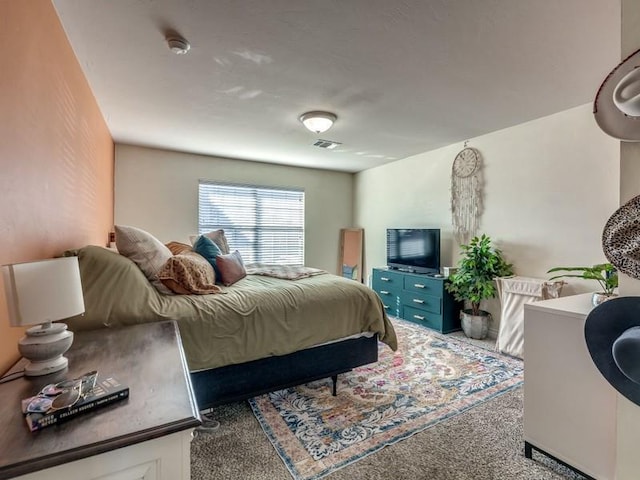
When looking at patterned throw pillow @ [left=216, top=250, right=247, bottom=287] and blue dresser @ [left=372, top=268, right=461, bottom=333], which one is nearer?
patterned throw pillow @ [left=216, top=250, right=247, bottom=287]

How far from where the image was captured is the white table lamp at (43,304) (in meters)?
0.93

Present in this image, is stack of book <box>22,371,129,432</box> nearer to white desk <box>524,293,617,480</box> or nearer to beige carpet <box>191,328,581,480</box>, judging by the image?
beige carpet <box>191,328,581,480</box>

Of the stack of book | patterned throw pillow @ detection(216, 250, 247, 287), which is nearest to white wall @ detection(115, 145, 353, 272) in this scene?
patterned throw pillow @ detection(216, 250, 247, 287)

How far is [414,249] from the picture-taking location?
426cm

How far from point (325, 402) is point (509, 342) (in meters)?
2.04

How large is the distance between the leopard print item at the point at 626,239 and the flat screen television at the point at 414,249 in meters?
2.73

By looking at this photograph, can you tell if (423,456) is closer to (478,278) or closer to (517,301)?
(517,301)

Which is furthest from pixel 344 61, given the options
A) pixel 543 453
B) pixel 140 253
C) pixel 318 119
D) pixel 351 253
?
pixel 351 253

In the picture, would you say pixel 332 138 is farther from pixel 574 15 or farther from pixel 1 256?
pixel 1 256

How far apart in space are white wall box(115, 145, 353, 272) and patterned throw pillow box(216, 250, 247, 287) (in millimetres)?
2121

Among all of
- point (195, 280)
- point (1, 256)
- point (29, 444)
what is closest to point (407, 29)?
point (195, 280)

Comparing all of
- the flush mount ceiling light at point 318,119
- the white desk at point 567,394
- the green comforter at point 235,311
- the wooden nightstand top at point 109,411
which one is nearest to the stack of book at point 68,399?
the wooden nightstand top at point 109,411

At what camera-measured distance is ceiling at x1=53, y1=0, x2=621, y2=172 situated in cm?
162

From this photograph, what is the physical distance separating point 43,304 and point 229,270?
1.59 metres
